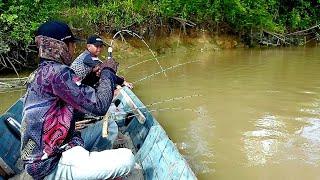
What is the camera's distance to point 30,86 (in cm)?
269

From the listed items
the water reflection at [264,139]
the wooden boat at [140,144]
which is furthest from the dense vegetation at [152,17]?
the water reflection at [264,139]

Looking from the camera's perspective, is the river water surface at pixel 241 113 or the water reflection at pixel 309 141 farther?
the water reflection at pixel 309 141

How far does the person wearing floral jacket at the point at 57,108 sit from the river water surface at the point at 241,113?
2.38 meters

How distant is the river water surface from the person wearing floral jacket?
93.8 inches

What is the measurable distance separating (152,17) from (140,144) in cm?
1104

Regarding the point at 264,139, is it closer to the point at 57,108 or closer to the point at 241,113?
the point at 241,113

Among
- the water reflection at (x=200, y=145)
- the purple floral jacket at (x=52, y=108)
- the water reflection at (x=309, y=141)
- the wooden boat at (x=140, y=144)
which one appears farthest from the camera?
the water reflection at (x=309, y=141)

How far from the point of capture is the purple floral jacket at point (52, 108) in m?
2.58

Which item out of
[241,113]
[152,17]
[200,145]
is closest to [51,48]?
[200,145]

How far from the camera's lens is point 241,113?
23.8ft

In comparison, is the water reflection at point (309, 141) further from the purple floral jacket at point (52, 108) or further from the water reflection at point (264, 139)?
the purple floral jacket at point (52, 108)

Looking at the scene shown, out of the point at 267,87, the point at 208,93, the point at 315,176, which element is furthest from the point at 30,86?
the point at 267,87

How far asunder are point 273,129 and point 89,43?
3.03 meters

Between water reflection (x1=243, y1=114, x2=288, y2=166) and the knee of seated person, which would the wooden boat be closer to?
the knee of seated person
